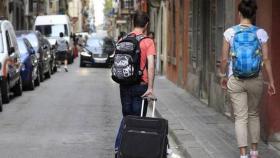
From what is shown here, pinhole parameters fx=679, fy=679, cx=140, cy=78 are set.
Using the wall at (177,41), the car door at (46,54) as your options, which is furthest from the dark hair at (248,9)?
the car door at (46,54)

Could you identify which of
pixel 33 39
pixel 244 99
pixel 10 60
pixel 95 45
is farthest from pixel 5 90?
pixel 95 45

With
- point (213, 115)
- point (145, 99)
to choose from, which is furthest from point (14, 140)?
point (213, 115)

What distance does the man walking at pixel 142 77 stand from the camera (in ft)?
A: 25.6

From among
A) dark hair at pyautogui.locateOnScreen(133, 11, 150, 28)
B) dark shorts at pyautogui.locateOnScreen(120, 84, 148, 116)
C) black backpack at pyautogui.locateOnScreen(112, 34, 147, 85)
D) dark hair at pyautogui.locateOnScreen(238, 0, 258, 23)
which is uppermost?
dark hair at pyautogui.locateOnScreen(238, 0, 258, 23)

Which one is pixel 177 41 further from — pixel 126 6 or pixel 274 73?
pixel 126 6

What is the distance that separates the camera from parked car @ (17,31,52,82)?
78.2 feet

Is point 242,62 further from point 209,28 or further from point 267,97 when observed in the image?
point 209,28

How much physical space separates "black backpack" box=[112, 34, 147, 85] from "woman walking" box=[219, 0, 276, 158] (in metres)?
0.98

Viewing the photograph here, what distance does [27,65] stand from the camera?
20250mm

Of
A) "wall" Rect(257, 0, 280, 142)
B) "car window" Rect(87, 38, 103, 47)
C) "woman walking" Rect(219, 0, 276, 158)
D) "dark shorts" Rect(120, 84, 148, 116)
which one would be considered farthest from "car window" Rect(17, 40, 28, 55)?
"car window" Rect(87, 38, 103, 47)

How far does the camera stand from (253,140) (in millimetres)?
7719

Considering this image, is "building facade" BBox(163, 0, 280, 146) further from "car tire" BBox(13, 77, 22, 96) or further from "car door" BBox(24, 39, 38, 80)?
"car tire" BBox(13, 77, 22, 96)

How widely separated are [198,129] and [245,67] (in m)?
3.97

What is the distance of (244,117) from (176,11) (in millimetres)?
14884
